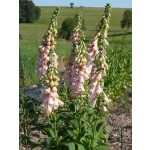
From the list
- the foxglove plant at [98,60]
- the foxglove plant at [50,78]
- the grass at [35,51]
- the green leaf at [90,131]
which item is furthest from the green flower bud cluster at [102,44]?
the grass at [35,51]

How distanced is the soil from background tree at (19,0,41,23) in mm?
1089

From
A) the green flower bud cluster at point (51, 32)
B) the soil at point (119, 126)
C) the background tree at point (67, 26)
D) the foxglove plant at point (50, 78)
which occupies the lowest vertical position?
the soil at point (119, 126)

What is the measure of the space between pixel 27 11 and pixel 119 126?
1592mm

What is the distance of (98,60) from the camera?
8.13ft

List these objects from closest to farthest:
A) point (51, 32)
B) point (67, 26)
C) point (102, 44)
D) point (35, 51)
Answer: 1. point (102, 44)
2. point (51, 32)
3. point (67, 26)
4. point (35, 51)

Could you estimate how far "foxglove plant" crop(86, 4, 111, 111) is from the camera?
8.13ft

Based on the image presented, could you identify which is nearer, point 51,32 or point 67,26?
point 51,32

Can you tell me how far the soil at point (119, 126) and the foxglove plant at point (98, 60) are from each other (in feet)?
2.18

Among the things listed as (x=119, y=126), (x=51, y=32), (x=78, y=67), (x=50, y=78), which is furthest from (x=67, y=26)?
(x=50, y=78)

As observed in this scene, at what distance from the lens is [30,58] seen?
6805 millimetres

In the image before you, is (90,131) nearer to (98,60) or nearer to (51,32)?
(98,60)

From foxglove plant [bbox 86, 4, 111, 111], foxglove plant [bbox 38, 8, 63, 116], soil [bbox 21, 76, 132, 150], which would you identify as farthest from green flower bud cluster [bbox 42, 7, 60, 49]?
soil [bbox 21, 76, 132, 150]

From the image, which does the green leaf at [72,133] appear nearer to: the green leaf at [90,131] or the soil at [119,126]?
the green leaf at [90,131]

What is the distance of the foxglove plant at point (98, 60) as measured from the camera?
2477 millimetres
